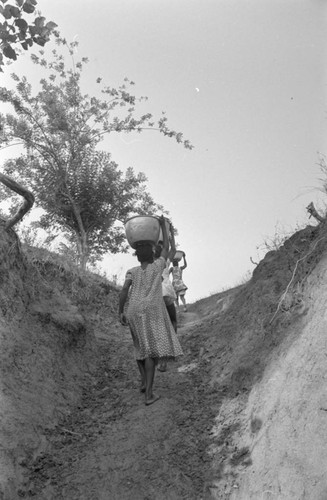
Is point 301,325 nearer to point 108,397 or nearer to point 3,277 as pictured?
point 108,397

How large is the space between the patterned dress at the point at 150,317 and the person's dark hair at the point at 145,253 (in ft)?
0.29

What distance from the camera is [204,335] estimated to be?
7.51m

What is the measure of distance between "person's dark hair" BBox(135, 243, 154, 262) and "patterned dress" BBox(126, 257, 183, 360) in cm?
9

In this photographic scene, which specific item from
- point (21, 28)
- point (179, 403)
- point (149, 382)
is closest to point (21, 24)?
point (21, 28)

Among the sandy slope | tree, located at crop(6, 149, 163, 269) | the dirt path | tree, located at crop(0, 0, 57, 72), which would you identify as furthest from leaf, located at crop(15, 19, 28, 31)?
tree, located at crop(6, 149, 163, 269)

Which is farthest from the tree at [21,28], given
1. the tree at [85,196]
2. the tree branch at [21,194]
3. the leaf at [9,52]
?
the tree at [85,196]

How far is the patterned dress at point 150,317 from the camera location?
5.05 metres

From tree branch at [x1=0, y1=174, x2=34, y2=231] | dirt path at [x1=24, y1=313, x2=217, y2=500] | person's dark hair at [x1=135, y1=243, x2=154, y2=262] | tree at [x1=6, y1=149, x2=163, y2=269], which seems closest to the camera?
dirt path at [x1=24, y1=313, x2=217, y2=500]

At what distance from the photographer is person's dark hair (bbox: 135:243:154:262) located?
17.7 ft

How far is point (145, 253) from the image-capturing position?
5402mm

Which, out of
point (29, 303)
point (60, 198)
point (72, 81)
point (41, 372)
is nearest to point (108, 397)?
point (41, 372)

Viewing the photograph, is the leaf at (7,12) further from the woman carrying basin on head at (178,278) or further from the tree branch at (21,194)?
the woman carrying basin on head at (178,278)

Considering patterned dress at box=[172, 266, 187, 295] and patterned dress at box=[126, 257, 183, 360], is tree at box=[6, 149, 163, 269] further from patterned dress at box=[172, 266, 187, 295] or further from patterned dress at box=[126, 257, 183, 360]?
patterned dress at box=[126, 257, 183, 360]

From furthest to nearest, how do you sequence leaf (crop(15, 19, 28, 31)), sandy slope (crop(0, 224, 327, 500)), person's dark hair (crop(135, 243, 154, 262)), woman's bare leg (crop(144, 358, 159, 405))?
person's dark hair (crop(135, 243, 154, 262)) → woman's bare leg (crop(144, 358, 159, 405)) → leaf (crop(15, 19, 28, 31)) → sandy slope (crop(0, 224, 327, 500))
